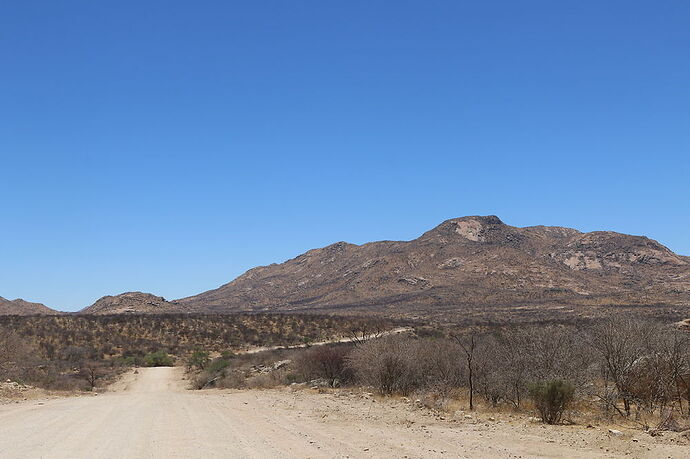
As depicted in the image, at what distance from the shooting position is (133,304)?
124 metres

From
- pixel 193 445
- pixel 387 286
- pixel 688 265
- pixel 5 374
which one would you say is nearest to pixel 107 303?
pixel 387 286

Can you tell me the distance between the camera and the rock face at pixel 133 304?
11812cm

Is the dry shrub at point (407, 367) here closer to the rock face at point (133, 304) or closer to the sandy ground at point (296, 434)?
the sandy ground at point (296, 434)

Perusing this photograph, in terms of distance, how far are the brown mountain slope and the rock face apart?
1972cm

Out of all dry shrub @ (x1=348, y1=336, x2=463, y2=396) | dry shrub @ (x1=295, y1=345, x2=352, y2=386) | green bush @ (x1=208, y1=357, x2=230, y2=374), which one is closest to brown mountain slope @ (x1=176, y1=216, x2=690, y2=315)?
green bush @ (x1=208, y1=357, x2=230, y2=374)

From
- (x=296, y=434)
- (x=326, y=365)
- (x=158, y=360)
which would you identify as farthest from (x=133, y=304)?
(x=296, y=434)

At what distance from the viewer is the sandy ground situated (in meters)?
12.5

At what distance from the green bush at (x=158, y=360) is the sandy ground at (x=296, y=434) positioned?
1166 inches

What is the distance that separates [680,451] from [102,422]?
51.4 ft

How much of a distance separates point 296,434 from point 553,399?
694 centimetres

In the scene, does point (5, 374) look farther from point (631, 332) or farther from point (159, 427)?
point (631, 332)

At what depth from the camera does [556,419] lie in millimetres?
15828

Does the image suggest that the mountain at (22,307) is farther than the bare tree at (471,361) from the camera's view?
Yes

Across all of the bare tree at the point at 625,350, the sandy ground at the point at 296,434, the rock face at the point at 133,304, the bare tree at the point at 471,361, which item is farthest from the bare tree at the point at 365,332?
the rock face at the point at 133,304
